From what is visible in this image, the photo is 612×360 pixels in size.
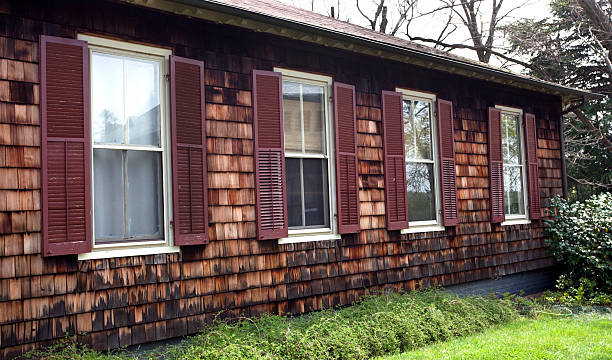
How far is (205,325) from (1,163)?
2.20 m

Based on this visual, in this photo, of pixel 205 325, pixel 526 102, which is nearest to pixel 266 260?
pixel 205 325

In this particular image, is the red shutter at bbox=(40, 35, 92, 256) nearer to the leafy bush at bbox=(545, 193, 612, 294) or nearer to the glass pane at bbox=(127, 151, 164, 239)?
the glass pane at bbox=(127, 151, 164, 239)

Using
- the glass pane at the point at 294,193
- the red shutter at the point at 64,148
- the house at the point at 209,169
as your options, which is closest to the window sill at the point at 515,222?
the house at the point at 209,169

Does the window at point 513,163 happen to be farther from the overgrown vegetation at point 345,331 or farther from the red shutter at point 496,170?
the overgrown vegetation at point 345,331

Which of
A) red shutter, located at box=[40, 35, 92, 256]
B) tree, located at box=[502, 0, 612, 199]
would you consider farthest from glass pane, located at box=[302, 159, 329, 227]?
tree, located at box=[502, 0, 612, 199]

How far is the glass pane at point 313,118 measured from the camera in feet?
19.7

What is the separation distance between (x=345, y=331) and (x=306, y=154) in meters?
2.00

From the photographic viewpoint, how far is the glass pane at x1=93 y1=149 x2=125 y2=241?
14.5 feet

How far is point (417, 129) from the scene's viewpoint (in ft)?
24.0

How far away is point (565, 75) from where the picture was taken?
16000mm

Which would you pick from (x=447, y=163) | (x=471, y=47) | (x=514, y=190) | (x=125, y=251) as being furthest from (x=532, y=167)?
(x=471, y=47)

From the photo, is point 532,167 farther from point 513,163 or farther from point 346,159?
point 346,159

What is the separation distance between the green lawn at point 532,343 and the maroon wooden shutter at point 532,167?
270cm

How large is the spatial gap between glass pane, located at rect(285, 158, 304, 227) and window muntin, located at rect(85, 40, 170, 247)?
4.81 feet
